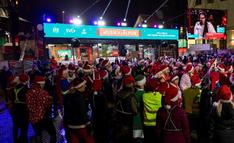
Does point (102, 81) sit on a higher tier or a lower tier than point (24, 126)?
higher

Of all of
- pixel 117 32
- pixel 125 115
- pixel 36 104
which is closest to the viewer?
pixel 125 115

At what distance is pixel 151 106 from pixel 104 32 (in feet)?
68.3

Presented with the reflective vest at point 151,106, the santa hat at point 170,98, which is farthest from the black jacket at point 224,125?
the reflective vest at point 151,106

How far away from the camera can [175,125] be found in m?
5.27

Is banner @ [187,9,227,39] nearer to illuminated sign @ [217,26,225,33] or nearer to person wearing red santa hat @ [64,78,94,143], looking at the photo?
illuminated sign @ [217,26,225,33]

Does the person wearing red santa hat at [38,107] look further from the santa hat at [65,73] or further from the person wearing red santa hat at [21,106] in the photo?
the santa hat at [65,73]

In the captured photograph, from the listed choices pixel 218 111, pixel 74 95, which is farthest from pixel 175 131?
pixel 74 95

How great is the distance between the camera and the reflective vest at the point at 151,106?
6.32 m

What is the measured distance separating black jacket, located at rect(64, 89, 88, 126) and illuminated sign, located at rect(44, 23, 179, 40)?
1717cm

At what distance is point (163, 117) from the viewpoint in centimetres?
533

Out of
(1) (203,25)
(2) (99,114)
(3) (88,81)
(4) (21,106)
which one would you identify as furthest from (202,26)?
(4) (21,106)

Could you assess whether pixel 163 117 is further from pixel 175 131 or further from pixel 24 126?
pixel 24 126

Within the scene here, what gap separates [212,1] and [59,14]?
28.4 meters

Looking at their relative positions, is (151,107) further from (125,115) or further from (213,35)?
(213,35)
